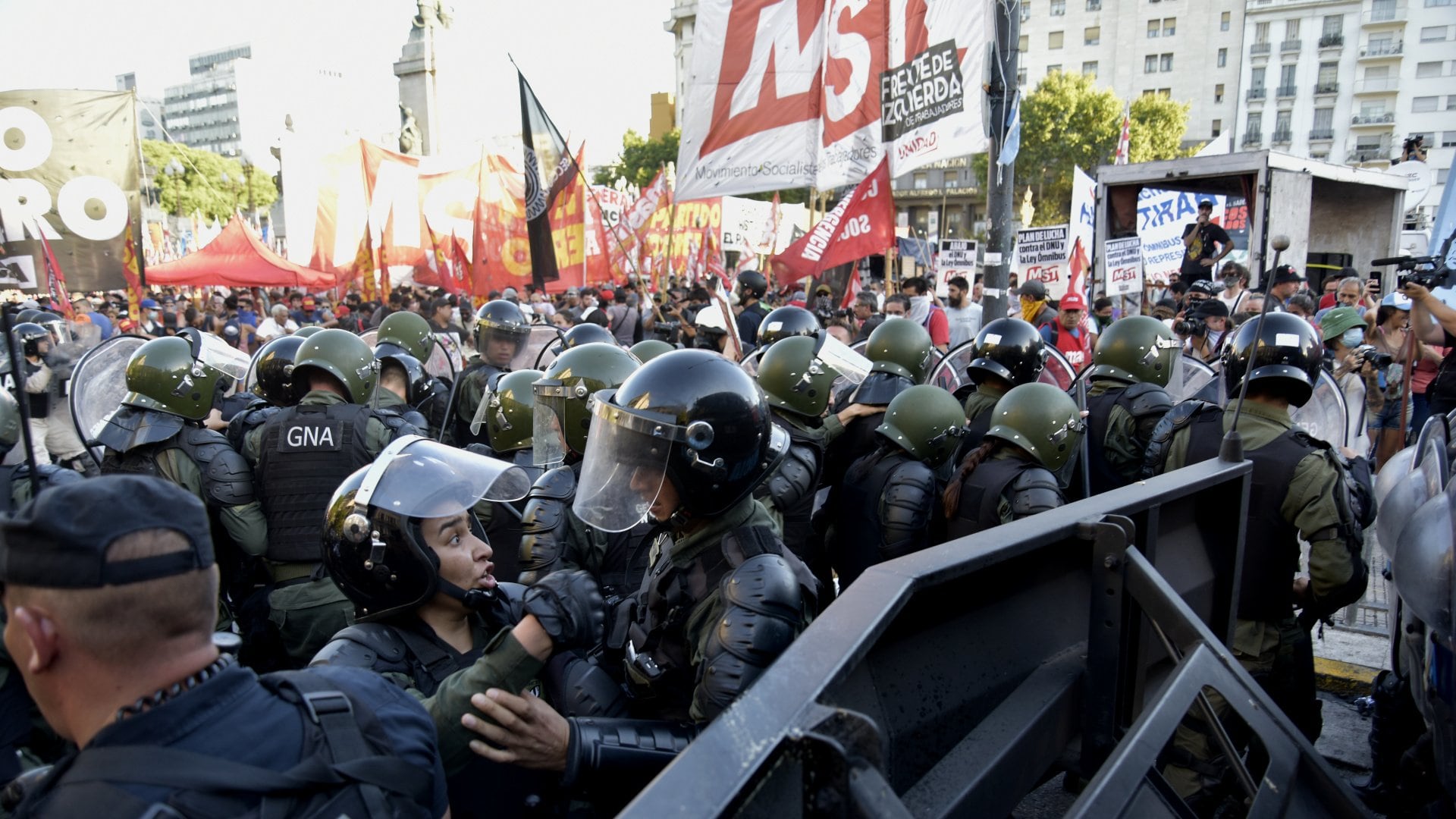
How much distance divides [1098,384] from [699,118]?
6181mm

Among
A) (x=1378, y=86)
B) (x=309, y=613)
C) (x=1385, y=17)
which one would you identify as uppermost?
(x=1385, y=17)

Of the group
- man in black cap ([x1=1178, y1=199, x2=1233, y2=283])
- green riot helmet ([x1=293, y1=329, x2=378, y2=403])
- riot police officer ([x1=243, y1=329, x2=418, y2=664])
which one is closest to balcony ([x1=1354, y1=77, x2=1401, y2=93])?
man in black cap ([x1=1178, y1=199, x2=1233, y2=283])

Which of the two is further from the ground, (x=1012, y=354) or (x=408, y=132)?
(x=408, y=132)

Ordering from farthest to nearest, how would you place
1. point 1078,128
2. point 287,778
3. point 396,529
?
point 1078,128 < point 396,529 < point 287,778

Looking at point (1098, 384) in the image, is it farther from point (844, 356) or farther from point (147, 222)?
point (147, 222)

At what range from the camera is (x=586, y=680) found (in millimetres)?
2312

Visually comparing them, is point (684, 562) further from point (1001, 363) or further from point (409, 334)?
point (409, 334)

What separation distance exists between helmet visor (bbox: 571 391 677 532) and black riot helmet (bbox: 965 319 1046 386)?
3521mm

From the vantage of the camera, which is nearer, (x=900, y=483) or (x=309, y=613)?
(x=309, y=613)

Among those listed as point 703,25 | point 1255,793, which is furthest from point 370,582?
point 703,25

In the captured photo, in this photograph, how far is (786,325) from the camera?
7.26 meters

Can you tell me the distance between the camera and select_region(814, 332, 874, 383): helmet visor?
5.42 meters

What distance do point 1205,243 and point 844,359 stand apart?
35.2 feet

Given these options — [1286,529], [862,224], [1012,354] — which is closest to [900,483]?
[1286,529]
